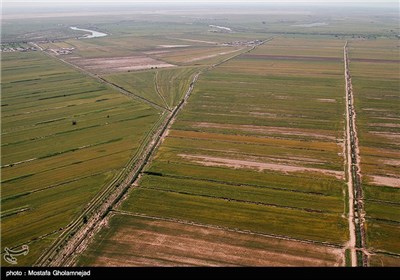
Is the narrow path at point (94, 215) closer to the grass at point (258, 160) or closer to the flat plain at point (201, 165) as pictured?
the flat plain at point (201, 165)

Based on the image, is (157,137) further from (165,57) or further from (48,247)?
(165,57)

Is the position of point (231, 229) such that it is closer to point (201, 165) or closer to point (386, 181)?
point (201, 165)

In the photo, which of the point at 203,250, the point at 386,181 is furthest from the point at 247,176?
the point at 386,181

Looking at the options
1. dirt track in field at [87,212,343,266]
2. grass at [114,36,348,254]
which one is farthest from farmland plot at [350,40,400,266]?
dirt track in field at [87,212,343,266]

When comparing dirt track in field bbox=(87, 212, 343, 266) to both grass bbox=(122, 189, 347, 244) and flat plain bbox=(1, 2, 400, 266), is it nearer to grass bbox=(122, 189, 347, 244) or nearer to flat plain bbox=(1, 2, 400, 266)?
flat plain bbox=(1, 2, 400, 266)

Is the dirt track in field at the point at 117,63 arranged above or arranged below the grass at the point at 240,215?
above

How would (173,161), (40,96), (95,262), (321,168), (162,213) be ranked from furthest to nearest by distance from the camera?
(40,96) < (173,161) < (321,168) < (162,213) < (95,262)

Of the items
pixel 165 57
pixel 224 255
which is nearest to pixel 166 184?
pixel 224 255

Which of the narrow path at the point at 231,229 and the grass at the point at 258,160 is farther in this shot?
the grass at the point at 258,160

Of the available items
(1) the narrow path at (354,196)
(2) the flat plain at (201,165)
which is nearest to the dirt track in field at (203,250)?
(2) the flat plain at (201,165)
